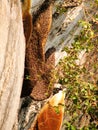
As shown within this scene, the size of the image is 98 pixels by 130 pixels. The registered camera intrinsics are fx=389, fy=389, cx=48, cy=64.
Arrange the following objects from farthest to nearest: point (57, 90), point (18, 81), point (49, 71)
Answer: point (57, 90) < point (49, 71) < point (18, 81)

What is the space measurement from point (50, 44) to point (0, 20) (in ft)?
9.07

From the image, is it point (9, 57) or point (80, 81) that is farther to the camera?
point (80, 81)

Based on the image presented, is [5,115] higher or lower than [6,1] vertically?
lower

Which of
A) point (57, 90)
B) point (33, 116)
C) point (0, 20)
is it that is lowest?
point (33, 116)

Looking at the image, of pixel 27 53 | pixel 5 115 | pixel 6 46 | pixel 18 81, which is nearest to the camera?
pixel 6 46

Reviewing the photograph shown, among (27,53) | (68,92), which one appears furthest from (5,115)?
(68,92)

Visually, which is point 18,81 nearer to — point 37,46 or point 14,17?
point 14,17

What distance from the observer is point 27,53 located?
150 inches

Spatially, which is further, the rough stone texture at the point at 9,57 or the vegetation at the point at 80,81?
the vegetation at the point at 80,81

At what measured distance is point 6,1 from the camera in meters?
2.20

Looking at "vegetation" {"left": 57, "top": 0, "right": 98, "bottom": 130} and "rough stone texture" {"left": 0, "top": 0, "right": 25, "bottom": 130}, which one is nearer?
"rough stone texture" {"left": 0, "top": 0, "right": 25, "bottom": 130}

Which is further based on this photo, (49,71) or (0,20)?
(49,71)

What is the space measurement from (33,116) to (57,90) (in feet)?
1.48

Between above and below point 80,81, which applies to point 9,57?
above
